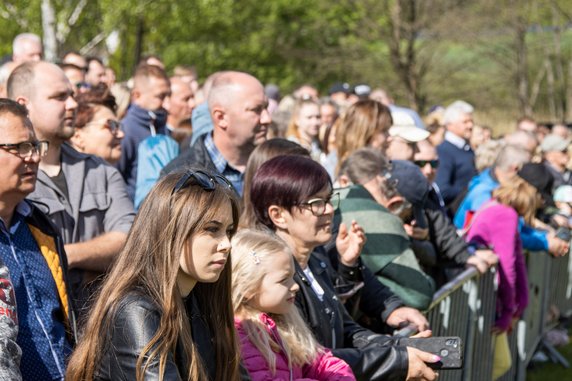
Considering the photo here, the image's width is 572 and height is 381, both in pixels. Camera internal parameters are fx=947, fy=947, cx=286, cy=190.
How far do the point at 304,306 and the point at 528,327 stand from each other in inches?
215

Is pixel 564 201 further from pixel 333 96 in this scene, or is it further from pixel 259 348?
pixel 259 348

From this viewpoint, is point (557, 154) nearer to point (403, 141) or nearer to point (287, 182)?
point (403, 141)

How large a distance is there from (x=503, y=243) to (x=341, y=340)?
132 inches

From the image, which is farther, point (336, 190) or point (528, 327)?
point (528, 327)

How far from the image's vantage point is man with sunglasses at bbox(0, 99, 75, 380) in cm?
350

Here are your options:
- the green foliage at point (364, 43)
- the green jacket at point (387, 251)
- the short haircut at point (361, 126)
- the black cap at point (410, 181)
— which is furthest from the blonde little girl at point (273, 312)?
the green foliage at point (364, 43)

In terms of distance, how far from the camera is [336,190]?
530 centimetres

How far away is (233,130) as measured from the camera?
5676 mm

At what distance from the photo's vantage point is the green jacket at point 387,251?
5.16 metres

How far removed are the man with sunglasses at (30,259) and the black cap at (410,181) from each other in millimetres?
2729

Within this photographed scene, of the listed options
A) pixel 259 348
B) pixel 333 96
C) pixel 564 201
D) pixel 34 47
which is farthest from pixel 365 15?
pixel 259 348

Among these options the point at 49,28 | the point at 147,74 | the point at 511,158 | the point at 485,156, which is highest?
the point at 49,28

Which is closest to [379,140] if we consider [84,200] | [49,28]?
[84,200]

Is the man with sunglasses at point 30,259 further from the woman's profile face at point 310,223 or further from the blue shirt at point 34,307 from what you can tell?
the woman's profile face at point 310,223
